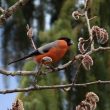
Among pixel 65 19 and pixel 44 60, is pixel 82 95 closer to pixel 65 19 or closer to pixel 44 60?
pixel 65 19

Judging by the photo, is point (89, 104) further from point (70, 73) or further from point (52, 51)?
point (70, 73)

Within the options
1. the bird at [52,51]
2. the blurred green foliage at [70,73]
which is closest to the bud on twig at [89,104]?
the bird at [52,51]

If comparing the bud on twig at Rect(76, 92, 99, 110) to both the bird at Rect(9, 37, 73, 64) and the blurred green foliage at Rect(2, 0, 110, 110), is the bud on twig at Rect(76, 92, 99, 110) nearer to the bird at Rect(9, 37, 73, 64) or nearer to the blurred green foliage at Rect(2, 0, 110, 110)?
the bird at Rect(9, 37, 73, 64)

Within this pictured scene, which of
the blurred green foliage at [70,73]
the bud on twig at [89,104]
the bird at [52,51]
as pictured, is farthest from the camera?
the blurred green foliage at [70,73]

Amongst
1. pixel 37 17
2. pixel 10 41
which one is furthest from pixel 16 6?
pixel 37 17

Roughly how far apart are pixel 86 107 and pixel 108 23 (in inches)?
84.6

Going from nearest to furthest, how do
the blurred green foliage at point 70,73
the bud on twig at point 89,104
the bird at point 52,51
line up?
1. the bud on twig at point 89,104
2. the bird at point 52,51
3. the blurred green foliage at point 70,73

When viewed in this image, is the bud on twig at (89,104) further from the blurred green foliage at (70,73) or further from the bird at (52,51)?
the blurred green foliage at (70,73)

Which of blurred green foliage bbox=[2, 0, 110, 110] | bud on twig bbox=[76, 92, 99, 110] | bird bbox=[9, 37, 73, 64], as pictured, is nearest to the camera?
bud on twig bbox=[76, 92, 99, 110]

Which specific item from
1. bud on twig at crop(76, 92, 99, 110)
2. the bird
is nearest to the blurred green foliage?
the bird

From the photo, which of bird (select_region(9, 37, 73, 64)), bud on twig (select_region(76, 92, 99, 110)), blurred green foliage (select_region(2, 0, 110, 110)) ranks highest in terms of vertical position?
blurred green foliage (select_region(2, 0, 110, 110))

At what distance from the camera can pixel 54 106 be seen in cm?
401

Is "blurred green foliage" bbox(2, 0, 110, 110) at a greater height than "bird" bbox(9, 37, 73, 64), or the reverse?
"blurred green foliage" bbox(2, 0, 110, 110)

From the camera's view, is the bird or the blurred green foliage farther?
the blurred green foliage
